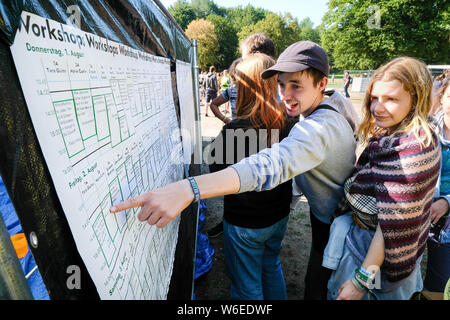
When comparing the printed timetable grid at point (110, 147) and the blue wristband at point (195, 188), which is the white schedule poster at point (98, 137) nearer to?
the printed timetable grid at point (110, 147)

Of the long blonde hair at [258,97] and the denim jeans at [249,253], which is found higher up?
the long blonde hair at [258,97]

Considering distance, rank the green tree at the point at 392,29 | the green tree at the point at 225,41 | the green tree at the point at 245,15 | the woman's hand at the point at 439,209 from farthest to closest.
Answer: the green tree at the point at 245,15, the green tree at the point at 225,41, the green tree at the point at 392,29, the woman's hand at the point at 439,209

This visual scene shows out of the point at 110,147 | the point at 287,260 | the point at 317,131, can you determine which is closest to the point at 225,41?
the point at 287,260

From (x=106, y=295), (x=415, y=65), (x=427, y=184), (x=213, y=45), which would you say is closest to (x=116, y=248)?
(x=106, y=295)

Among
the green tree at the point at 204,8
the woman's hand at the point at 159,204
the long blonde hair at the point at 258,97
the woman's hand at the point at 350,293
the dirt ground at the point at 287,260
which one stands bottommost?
the dirt ground at the point at 287,260

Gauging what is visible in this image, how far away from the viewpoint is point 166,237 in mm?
1366

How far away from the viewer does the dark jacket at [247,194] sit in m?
1.58

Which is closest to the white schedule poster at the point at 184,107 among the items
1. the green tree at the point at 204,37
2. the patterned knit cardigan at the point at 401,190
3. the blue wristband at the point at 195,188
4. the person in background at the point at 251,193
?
the person in background at the point at 251,193

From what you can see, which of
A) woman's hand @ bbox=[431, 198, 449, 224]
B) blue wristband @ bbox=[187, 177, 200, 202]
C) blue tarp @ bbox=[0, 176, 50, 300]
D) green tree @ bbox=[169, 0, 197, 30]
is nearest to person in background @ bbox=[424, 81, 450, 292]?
woman's hand @ bbox=[431, 198, 449, 224]

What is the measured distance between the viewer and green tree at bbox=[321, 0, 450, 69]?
2128 centimetres

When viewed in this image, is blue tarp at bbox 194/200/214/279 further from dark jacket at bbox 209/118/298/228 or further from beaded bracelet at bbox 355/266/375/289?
beaded bracelet at bbox 355/266/375/289

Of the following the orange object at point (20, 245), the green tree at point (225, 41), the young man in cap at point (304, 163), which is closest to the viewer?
the young man in cap at point (304, 163)

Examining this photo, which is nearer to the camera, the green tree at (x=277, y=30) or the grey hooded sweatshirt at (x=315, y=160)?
the grey hooded sweatshirt at (x=315, y=160)
